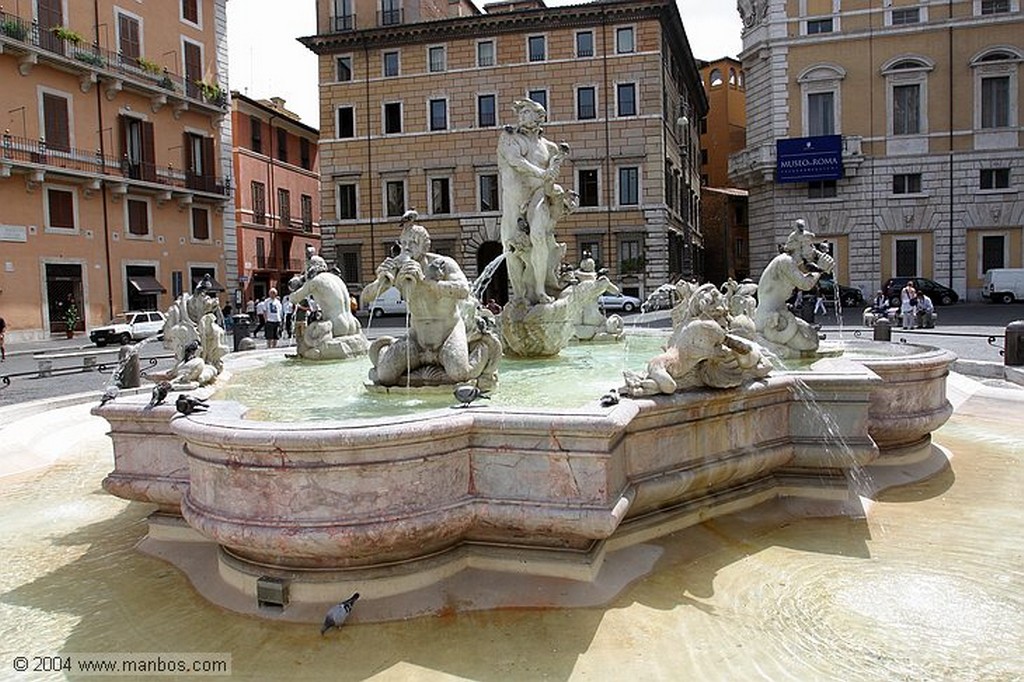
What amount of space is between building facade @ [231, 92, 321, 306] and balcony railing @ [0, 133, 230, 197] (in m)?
4.66

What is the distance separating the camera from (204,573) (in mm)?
4641

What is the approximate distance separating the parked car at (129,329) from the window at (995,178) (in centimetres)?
3289

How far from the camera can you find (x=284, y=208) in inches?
1783

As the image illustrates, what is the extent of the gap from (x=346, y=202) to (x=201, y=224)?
8.85 metres

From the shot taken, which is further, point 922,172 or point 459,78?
point 459,78

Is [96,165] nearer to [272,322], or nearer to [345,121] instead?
[345,121]

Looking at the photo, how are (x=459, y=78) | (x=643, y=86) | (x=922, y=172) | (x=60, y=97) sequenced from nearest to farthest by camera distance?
(x=60, y=97) < (x=922, y=172) < (x=643, y=86) < (x=459, y=78)

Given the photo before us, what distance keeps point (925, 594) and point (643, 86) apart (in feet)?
119

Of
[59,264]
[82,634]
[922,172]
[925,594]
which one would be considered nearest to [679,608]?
[925,594]

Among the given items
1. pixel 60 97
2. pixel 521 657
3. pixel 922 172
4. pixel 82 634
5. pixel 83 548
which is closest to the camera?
pixel 521 657

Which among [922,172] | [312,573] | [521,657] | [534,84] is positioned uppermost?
[534,84]

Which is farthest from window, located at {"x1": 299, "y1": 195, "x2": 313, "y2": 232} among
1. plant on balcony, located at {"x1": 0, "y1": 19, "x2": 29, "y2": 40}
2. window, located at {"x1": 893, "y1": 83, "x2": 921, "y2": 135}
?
window, located at {"x1": 893, "y1": 83, "x2": 921, "y2": 135}

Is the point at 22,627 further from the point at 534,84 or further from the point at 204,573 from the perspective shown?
the point at 534,84

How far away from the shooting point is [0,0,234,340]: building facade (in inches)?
1066
